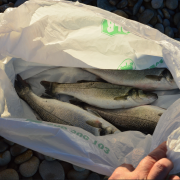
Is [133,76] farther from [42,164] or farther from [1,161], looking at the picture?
[1,161]

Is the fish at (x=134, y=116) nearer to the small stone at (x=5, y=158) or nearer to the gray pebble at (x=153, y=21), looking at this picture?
the small stone at (x=5, y=158)

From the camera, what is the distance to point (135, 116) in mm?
1470

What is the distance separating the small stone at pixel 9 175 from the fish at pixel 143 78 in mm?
1027

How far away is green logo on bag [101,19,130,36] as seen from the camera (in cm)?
141

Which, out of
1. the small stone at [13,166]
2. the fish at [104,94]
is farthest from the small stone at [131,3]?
the small stone at [13,166]

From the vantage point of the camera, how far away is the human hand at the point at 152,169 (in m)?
0.79

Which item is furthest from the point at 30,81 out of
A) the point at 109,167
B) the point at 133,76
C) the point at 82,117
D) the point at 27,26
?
the point at 109,167

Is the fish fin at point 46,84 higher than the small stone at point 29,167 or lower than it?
higher

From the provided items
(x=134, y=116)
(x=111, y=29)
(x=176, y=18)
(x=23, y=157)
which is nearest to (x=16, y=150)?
(x=23, y=157)

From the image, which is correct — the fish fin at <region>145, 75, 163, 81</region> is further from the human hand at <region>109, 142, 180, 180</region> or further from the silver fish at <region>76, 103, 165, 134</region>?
the human hand at <region>109, 142, 180, 180</region>

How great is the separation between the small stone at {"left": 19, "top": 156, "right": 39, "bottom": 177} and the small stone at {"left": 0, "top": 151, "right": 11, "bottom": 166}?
117mm

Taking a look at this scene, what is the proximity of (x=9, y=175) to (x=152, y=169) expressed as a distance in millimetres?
1040

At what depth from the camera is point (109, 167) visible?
104 centimetres

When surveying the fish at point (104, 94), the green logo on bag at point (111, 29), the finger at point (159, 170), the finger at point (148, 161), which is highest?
the green logo on bag at point (111, 29)
